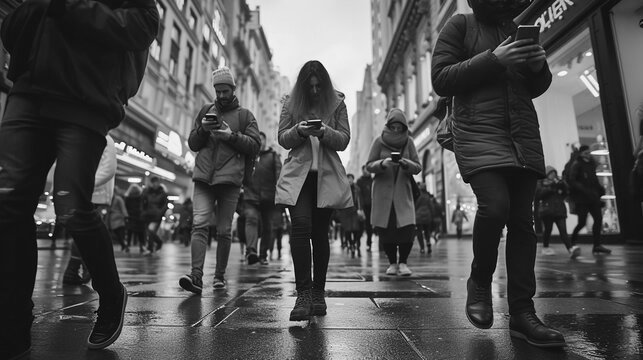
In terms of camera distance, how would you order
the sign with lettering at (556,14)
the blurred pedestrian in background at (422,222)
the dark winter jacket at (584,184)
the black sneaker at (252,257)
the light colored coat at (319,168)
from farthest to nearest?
the blurred pedestrian in background at (422,222) < the sign with lettering at (556,14) < the dark winter jacket at (584,184) < the black sneaker at (252,257) < the light colored coat at (319,168)

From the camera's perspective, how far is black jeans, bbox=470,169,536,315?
2.12 meters

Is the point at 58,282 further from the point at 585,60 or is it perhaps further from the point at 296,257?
the point at 585,60

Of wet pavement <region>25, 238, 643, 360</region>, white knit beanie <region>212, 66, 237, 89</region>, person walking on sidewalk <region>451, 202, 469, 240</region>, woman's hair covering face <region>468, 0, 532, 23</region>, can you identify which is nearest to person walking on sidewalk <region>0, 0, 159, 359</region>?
wet pavement <region>25, 238, 643, 360</region>

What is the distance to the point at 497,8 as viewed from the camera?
2242 millimetres

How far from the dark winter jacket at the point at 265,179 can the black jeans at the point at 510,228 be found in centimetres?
487

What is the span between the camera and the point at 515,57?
2.03m

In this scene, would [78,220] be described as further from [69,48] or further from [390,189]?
[390,189]

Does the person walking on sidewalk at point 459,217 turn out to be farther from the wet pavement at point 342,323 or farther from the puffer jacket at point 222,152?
the puffer jacket at point 222,152

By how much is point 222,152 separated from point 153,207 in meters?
7.34

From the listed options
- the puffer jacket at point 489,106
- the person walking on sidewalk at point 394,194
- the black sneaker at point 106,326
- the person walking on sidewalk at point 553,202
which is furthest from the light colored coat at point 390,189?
the black sneaker at point 106,326

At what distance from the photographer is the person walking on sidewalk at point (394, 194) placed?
17.1 feet

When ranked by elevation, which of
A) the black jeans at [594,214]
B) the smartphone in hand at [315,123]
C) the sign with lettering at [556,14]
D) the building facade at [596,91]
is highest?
the sign with lettering at [556,14]

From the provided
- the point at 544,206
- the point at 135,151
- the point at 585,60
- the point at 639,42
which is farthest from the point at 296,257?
the point at 135,151

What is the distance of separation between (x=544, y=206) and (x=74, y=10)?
7.82 metres
